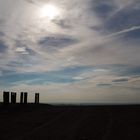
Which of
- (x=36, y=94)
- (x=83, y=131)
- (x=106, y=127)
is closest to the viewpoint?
(x=83, y=131)

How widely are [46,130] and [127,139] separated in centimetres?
530

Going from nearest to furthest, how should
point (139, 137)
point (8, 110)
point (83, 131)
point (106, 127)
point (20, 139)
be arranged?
point (20, 139)
point (139, 137)
point (83, 131)
point (106, 127)
point (8, 110)

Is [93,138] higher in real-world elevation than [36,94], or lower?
lower

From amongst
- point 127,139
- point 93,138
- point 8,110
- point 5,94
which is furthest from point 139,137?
point 5,94

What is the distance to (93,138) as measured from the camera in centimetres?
1565

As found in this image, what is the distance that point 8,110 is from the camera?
3228cm

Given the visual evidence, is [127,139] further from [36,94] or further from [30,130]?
[36,94]

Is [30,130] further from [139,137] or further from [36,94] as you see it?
[36,94]

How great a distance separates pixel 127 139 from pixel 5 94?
25.1 meters

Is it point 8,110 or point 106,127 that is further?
point 8,110

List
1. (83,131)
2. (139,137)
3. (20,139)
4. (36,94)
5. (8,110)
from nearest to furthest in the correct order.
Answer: (20,139)
(139,137)
(83,131)
(8,110)
(36,94)

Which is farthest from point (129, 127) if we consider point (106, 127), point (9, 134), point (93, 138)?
point (9, 134)

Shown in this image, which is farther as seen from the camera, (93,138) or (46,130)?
(46,130)

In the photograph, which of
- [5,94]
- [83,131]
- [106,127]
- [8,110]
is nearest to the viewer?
[83,131]
